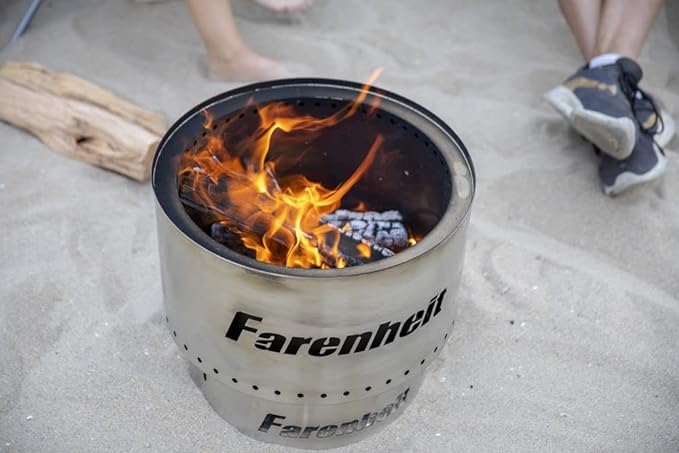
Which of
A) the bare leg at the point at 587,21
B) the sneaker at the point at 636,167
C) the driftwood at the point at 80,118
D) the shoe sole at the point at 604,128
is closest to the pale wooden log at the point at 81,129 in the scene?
the driftwood at the point at 80,118

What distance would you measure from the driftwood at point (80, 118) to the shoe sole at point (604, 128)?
4.00 ft

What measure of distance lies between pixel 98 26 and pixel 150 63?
0.34 meters

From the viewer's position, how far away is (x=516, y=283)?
6.77ft

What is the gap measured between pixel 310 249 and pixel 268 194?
7.2 inches

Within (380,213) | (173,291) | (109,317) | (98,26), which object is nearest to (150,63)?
(98,26)

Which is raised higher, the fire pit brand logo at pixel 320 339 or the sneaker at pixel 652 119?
the fire pit brand logo at pixel 320 339

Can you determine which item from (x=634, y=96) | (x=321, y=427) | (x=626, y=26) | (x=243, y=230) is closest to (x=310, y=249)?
(x=243, y=230)

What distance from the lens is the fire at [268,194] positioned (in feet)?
4.87

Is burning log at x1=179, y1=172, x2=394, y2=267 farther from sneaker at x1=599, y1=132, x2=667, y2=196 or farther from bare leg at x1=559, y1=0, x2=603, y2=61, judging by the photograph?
bare leg at x1=559, y1=0, x2=603, y2=61

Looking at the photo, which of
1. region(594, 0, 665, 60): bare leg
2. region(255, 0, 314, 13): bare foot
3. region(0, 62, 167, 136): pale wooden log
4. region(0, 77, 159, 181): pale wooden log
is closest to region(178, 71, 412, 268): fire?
region(0, 77, 159, 181): pale wooden log

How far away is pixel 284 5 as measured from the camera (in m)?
3.02

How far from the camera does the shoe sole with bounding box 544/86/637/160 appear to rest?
220 centimetres

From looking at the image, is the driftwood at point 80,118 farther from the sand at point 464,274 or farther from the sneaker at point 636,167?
the sneaker at point 636,167

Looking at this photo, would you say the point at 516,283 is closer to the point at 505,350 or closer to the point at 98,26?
the point at 505,350
